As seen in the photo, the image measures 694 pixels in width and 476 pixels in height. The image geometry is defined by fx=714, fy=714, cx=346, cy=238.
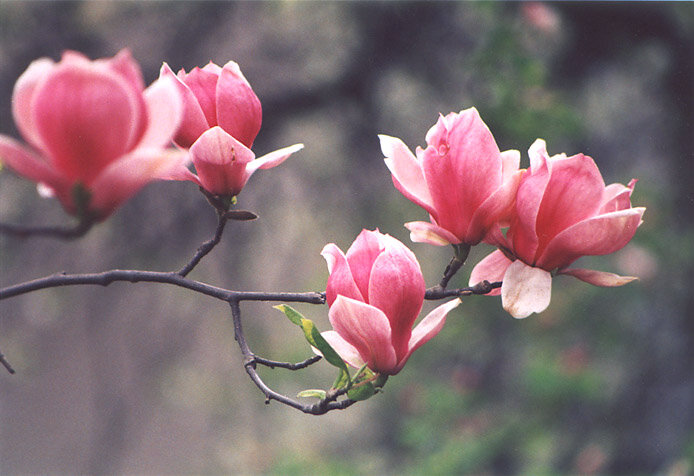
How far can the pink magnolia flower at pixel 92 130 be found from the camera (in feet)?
0.95

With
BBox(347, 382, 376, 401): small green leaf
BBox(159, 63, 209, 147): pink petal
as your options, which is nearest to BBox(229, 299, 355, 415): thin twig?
BBox(347, 382, 376, 401): small green leaf

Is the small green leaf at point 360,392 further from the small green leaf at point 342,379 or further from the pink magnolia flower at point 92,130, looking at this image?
the pink magnolia flower at point 92,130

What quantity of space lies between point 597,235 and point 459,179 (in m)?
0.09

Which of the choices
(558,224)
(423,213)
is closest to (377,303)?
(558,224)

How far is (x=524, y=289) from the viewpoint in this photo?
438 millimetres

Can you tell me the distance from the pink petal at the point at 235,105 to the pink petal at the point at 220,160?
0.02m

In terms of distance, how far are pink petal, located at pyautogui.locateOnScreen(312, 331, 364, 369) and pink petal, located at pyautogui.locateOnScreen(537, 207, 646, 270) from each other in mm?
133

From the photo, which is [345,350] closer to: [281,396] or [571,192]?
[281,396]

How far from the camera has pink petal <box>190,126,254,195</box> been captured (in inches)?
16.7

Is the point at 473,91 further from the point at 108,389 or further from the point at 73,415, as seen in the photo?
the point at 73,415

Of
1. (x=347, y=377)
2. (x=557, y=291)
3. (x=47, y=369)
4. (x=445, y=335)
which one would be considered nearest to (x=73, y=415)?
(x=47, y=369)

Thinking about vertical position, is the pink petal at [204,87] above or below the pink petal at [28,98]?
below

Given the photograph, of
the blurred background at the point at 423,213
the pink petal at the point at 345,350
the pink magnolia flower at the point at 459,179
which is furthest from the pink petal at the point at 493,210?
the blurred background at the point at 423,213

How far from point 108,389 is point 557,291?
4.48 feet
